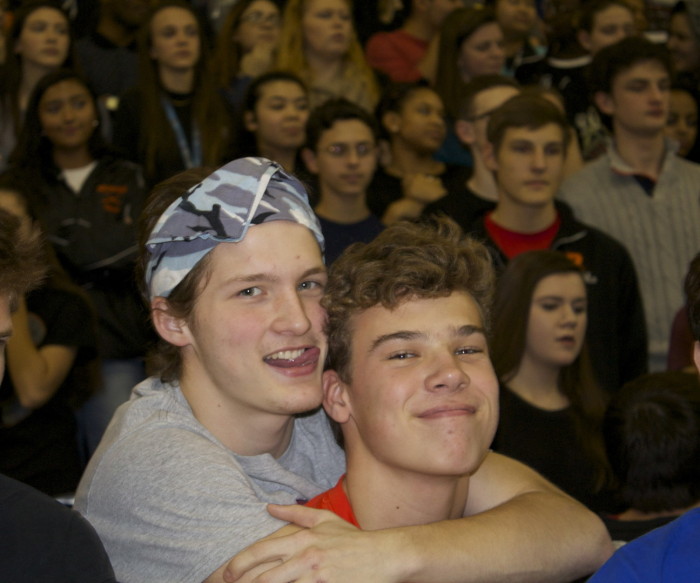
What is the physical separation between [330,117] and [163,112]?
0.86m

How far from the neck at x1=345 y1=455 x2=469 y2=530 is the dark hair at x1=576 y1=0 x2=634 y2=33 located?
489 centimetres

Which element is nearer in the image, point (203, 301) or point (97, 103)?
point (203, 301)

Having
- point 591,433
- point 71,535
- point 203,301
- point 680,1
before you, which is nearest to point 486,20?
point 680,1

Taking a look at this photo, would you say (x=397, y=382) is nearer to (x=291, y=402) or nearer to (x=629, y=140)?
(x=291, y=402)

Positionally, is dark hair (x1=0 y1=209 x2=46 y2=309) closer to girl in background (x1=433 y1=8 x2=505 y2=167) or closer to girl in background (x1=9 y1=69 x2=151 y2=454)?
girl in background (x1=9 y1=69 x2=151 y2=454)

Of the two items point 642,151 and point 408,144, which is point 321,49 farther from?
point 642,151

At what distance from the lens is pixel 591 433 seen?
13.8 feet

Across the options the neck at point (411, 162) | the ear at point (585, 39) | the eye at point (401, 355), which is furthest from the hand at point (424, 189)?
the eye at point (401, 355)

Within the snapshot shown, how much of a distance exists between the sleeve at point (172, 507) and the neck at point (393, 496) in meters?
0.20

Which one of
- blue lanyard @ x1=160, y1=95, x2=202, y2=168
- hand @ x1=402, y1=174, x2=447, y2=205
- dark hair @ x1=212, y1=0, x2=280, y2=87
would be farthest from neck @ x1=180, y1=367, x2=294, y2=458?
dark hair @ x1=212, y1=0, x2=280, y2=87

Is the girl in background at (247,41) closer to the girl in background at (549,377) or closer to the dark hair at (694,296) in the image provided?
the girl in background at (549,377)

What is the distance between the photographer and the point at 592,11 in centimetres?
686

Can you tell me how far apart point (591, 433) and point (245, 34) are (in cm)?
343

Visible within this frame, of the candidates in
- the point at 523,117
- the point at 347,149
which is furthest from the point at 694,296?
the point at 347,149
